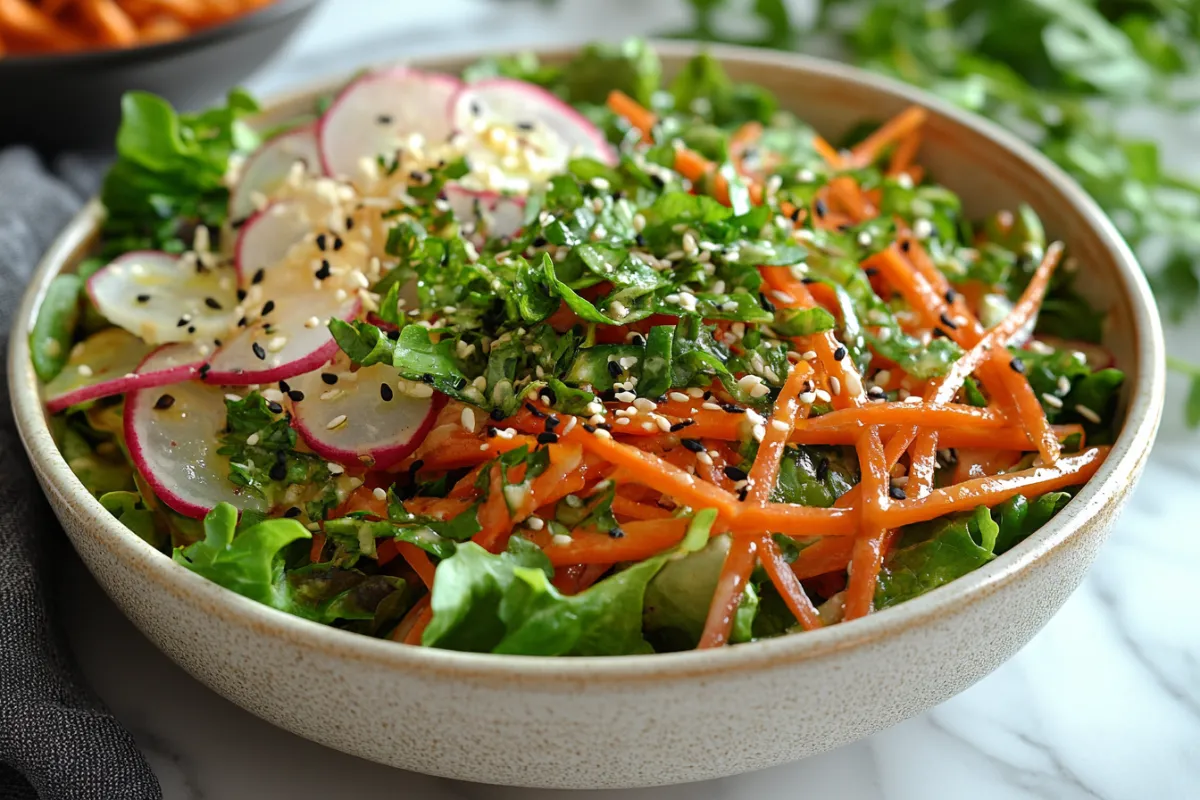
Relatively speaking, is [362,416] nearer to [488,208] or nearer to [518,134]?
[488,208]

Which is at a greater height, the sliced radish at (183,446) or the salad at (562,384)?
the salad at (562,384)

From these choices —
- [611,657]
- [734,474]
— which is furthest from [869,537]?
[611,657]

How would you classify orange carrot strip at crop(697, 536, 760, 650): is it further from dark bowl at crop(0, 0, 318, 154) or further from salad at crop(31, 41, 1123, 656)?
dark bowl at crop(0, 0, 318, 154)

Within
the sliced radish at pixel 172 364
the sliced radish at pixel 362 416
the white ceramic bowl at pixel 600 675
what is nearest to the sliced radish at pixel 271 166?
the sliced radish at pixel 172 364

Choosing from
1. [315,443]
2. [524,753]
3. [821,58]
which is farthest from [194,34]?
[524,753]

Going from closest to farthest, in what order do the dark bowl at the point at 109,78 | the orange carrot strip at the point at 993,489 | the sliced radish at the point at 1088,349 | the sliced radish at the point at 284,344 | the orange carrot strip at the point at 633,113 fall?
the orange carrot strip at the point at 993,489
the sliced radish at the point at 284,344
the sliced radish at the point at 1088,349
the orange carrot strip at the point at 633,113
the dark bowl at the point at 109,78

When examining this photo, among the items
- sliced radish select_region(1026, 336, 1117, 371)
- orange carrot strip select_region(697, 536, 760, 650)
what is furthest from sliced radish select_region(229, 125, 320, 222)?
sliced radish select_region(1026, 336, 1117, 371)

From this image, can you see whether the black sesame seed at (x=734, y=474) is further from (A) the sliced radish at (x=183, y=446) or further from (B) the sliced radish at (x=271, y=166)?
(B) the sliced radish at (x=271, y=166)
